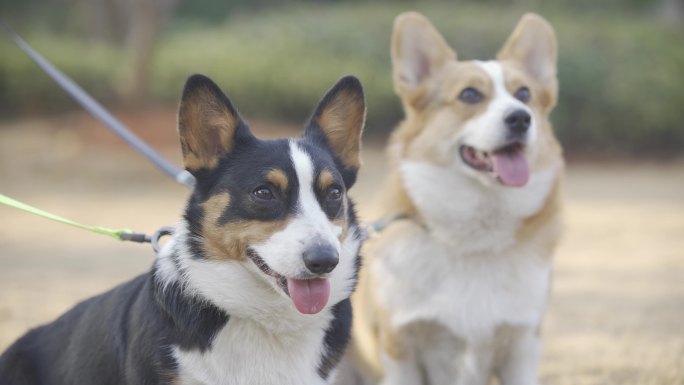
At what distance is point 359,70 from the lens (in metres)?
14.0

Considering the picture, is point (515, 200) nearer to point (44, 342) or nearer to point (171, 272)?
point (171, 272)

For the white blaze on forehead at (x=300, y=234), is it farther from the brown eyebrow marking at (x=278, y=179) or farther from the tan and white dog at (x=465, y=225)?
the tan and white dog at (x=465, y=225)

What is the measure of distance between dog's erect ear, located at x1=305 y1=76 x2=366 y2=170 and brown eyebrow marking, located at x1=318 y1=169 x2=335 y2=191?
0.98 feet

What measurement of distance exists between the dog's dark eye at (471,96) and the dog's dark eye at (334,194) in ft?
5.00

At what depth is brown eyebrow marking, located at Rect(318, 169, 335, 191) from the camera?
2695mm

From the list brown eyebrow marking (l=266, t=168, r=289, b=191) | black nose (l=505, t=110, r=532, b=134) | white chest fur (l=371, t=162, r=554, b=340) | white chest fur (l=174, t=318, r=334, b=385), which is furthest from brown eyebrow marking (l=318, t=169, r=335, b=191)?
black nose (l=505, t=110, r=532, b=134)

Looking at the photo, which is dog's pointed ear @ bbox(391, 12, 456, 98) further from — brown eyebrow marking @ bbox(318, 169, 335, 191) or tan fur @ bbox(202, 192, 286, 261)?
tan fur @ bbox(202, 192, 286, 261)

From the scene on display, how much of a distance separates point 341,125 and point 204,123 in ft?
1.88

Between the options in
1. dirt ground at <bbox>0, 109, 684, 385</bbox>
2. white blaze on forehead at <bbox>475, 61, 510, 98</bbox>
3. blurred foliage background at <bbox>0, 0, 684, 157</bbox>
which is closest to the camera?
white blaze on forehead at <bbox>475, 61, 510, 98</bbox>

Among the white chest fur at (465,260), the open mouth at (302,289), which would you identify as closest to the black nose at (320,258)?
the open mouth at (302,289)

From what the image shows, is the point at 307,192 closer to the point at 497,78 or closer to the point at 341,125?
the point at 341,125

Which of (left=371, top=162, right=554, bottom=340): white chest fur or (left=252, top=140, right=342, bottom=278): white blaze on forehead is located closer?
(left=252, top=140, right=342, bottom=278): white blaze on forehead

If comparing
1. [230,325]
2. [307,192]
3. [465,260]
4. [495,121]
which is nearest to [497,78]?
[495,121]

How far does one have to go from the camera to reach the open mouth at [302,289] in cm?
256
